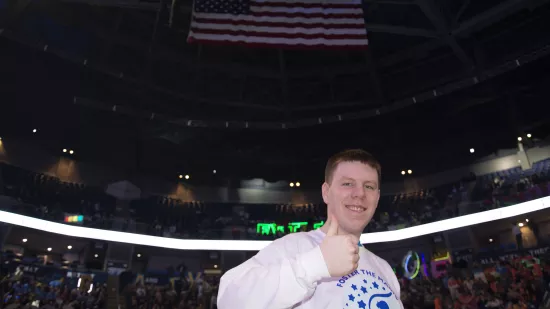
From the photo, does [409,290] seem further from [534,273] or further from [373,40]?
[373,40]

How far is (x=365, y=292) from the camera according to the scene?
2512 millimetres

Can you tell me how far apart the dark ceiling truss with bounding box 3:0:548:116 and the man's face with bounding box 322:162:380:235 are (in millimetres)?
15418

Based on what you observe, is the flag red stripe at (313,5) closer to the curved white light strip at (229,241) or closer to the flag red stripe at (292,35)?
the flag red stripe at (292,35)

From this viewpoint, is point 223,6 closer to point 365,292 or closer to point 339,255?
point 365,292

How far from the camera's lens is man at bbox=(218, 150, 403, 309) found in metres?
2.09

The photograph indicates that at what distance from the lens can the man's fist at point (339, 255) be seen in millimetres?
2084

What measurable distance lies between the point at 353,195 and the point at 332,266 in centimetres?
57

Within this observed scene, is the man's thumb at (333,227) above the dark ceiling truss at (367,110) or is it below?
below

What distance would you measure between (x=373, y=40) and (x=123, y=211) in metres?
19.4

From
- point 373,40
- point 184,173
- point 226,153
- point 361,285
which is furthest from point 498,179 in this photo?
point 361,285

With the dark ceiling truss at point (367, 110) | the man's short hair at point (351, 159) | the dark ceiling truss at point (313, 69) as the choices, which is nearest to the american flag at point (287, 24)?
the dark ceiling truss at point (313, 69)

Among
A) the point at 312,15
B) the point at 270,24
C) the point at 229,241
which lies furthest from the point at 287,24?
the point at 229,241

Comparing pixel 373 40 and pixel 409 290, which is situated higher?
pixel 373 40

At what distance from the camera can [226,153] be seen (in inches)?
1374
